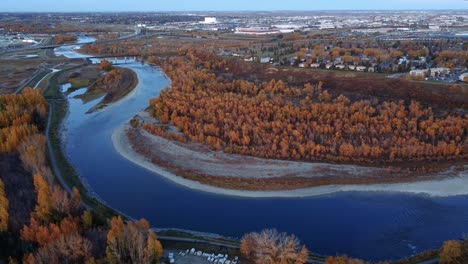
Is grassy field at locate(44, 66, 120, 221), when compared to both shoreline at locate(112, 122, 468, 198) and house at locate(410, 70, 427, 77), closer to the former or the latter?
shoreline at locate(112, 122, 468, 198)

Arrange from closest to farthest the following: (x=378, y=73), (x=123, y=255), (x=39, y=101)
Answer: (x=123, y=255)
(x=39, y=101)
(x=378, y=73)

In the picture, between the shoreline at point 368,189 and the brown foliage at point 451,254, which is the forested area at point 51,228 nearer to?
the shoreline at point 368,189

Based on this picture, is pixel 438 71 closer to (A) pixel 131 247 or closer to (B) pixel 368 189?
(B) pixel 368 189

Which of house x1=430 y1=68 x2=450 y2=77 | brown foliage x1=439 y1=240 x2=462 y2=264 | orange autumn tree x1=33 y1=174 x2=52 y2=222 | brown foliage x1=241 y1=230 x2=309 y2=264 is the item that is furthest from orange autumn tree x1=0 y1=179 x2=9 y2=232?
house x1=430 y1=68 x2=450 y2=77

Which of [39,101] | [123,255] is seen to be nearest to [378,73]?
[39,101]

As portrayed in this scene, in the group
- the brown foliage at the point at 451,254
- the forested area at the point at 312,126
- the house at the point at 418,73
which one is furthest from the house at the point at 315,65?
the brown foliage at the point at 451,254

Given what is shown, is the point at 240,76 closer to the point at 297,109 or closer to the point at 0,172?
the point at 297,109

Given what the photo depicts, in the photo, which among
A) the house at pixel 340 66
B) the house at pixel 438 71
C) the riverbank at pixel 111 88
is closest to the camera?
the riverbank at pixel 111 88
